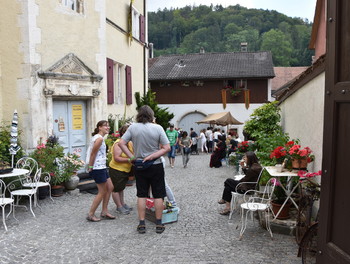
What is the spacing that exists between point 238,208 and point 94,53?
19.0ft

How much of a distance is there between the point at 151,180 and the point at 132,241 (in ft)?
2.98

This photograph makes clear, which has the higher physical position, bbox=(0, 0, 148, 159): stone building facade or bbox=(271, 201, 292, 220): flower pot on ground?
bbox=(0, 0, 148, 159): stone building facade

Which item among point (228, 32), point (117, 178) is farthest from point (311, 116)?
point (228, 32)

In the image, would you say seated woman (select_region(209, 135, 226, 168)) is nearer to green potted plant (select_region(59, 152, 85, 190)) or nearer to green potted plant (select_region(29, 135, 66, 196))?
green potted plant (select_region(59, 152, 85, 190))

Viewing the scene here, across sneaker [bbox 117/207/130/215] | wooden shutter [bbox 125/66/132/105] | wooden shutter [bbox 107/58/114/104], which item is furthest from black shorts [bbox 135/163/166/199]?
wooden shutter [bbox 125/66/132/105]

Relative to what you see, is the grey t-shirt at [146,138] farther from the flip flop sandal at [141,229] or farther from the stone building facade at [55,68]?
the stone building facade at [55,68]

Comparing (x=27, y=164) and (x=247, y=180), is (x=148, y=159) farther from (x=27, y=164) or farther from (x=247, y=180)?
(x=27, y=164)

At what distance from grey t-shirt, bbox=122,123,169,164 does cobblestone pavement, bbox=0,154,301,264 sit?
1211 mm

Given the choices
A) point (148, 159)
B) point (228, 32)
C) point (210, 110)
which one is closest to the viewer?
point (148, 159)

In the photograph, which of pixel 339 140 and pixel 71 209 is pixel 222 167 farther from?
pixel 339 140

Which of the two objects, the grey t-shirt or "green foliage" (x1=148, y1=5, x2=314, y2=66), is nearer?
the grey t-shirt

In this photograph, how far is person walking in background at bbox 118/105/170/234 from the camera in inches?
204

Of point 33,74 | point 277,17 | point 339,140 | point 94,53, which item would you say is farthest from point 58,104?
point 277,17

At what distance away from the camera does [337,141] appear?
2389 millimetres
